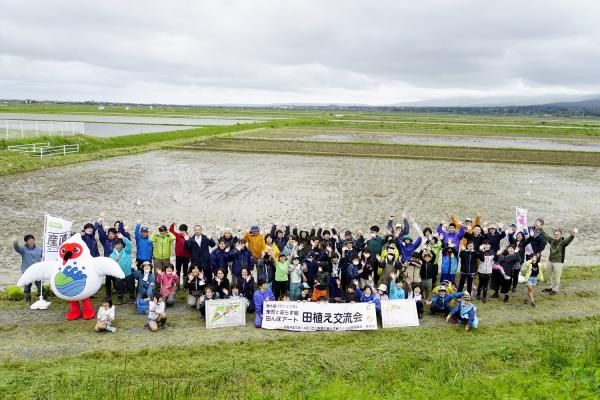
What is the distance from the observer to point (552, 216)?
792 inches

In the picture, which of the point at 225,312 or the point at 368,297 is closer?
the point at 225,312

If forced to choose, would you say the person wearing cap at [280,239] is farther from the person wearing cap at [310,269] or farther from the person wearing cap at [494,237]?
the person wearing cap at [494,237]

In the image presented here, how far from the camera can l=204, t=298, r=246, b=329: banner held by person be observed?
948 cm

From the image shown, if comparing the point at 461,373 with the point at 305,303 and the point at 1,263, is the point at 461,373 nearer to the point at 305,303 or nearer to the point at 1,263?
the point at 305,303

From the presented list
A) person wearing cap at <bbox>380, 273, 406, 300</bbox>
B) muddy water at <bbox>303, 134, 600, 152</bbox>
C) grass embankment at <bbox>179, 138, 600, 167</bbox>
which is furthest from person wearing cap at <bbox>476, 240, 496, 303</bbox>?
muddy water at <bbox>303, 134, 600, 152</bbox>

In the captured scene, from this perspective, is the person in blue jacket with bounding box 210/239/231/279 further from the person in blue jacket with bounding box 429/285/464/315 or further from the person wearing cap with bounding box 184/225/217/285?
the person in blue jacket with bounding box 429/285/464/315

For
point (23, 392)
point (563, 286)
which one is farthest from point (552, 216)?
point (23, 392)

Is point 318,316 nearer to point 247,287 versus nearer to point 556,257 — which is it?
point 247,287

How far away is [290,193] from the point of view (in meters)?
23.8

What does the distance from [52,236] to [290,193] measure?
46.8 ft

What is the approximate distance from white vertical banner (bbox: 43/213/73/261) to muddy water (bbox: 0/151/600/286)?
2.29 metres

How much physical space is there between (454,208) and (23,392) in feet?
60.6

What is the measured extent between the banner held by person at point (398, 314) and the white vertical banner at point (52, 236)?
753 cm

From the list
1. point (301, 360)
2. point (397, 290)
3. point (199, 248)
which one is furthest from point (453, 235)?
point (199, 248)
